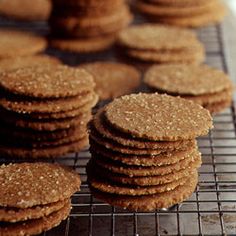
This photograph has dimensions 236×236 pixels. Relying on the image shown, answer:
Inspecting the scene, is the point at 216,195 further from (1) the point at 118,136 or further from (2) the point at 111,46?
(2) the point at 111,46

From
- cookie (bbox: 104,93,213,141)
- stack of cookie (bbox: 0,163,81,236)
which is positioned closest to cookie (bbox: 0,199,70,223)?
stack of cookie (bbox: 0,163,81,236)

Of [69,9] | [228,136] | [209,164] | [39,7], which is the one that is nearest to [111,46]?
[69,9]

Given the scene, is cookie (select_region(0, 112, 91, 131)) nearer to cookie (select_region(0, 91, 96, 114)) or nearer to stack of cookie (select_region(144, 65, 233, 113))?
cookie (select_region(0, 91, 96, 114))

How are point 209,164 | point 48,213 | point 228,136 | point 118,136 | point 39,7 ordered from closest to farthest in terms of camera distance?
point 48,213 < point 118,136 < point 209,164 < point 228,136 < point 39,7

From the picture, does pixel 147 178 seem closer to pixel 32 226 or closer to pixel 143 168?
pixel 143 168

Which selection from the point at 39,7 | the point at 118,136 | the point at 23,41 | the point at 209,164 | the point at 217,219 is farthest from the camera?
the point at 39,7

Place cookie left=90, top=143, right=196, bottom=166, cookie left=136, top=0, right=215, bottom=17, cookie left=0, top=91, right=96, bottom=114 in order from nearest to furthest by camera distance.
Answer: cookie left=90, top=143, right=196, bottom=166 → cookie left=0, top=91, right=96, bottom=114 → cookie left=136, top=0, right=215, bottom=17
